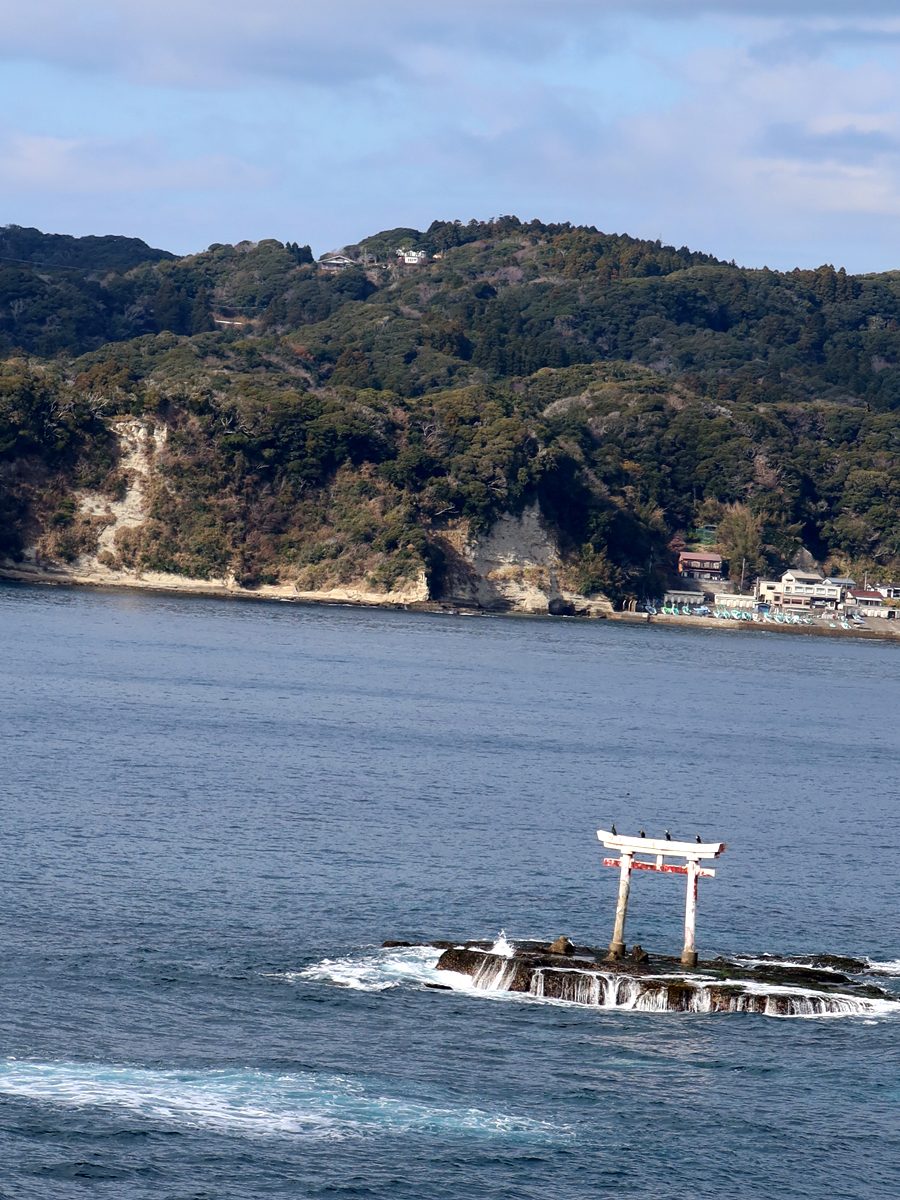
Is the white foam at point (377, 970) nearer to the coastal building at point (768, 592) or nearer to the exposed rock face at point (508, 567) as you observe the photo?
the exposed rock face at point (508, 567)

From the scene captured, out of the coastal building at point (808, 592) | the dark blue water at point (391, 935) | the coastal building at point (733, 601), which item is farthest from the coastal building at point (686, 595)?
the dark blue water at point (391, 935)

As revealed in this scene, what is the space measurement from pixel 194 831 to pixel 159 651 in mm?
53751

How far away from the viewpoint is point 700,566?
632 ft

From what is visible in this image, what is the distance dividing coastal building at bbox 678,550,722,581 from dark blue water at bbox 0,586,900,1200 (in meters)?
107

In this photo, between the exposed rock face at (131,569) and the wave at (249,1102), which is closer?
the wave at (249,1102)

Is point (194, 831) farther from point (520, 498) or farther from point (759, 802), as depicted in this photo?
point (520, 498)

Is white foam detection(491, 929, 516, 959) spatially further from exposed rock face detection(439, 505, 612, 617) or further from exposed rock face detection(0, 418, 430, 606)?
exposed rock face detection(439, 505, 612, 617)

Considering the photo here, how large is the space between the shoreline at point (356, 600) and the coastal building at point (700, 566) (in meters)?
10.6

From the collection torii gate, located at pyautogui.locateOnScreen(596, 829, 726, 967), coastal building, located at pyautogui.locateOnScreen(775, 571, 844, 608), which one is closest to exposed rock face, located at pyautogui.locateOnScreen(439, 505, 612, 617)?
coastal building, located at pyautogui.locateOnScreen(775, 571, 844, 608)

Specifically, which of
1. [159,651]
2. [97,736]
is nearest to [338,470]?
[159,651]

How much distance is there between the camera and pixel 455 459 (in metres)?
173

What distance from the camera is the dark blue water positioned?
1033 inches

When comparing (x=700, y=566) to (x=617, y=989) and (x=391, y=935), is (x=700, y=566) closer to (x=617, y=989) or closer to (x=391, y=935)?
(x=391, y=935)

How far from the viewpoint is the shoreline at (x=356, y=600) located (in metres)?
160
